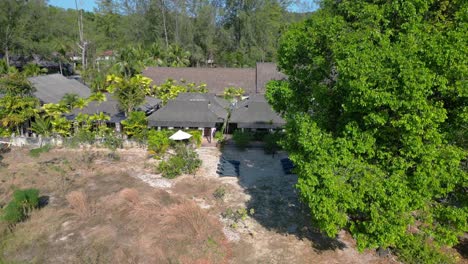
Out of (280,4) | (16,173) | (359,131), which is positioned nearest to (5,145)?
(16,173)

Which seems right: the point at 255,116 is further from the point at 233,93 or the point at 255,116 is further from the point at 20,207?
the point at 20,207

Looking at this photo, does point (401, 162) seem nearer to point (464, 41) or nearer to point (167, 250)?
point (464, 41)

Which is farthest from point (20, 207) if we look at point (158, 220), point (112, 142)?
point (112, 142)

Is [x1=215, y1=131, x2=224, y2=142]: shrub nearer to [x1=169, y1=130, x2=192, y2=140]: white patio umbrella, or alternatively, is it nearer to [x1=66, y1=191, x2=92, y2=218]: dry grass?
[x1=169, y1=130, x2=192, y2=140]: white patio umbrella

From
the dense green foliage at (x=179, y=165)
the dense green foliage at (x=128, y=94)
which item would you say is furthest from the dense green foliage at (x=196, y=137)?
the dense green foliage at (x=128, y=94)

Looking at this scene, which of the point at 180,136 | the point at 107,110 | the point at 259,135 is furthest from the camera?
the point at 107,110

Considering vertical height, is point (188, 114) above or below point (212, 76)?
below
